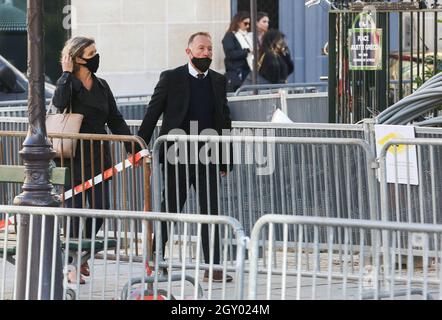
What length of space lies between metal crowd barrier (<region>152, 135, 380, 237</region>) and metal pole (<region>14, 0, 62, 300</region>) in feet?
5.72

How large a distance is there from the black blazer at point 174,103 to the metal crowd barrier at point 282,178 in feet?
0.78

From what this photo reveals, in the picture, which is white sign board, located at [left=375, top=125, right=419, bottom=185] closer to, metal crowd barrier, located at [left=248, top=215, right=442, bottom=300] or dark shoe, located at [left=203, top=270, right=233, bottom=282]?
metal crowd barrier, located at [left=248, top=215, right=442, bottom=300]

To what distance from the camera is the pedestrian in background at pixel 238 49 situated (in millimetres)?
19703

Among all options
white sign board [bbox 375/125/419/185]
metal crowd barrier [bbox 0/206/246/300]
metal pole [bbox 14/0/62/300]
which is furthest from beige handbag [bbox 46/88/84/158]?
white sign board [bbox 375/125/419/185]

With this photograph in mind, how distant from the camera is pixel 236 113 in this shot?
14477mm

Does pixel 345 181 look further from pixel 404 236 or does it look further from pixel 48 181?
pixel 48 181

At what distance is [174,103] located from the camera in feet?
32.2

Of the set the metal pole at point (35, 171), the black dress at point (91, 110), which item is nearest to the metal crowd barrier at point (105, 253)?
the metal pole at point (35, 171)

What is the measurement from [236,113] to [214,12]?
22.6ft

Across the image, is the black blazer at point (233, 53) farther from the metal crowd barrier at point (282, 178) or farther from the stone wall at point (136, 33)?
the metal crowd barrier at point (282, 178)

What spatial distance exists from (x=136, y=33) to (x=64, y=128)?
1082 cm

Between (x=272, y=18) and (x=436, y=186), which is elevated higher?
(x=272, y=18)
